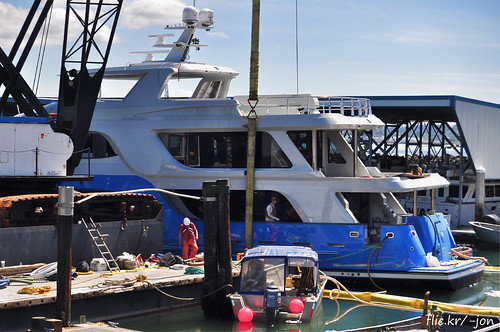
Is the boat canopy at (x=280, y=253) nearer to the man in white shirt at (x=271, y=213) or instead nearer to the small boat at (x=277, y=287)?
the small boat at (x=277, y=287)

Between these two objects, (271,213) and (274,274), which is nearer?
(274,274)

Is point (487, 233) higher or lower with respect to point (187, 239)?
lower

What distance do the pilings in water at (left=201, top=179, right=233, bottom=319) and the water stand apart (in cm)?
37

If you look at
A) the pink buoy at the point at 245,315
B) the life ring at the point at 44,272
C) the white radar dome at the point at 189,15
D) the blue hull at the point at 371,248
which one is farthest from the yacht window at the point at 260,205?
the life ring at the point at 44,272

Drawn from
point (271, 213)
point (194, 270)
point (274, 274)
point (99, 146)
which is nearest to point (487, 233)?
point (271, 213)

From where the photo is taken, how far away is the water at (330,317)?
656 inches

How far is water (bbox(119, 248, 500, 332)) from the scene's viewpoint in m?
16.7

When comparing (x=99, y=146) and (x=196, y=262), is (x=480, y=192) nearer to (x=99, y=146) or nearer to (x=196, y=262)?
(x=99, y=146)

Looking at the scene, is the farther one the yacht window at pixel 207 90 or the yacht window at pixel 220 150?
the yacht window at pixel 207 90

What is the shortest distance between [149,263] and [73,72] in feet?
21.7

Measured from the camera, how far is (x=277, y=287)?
16.3 meters

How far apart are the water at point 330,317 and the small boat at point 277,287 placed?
29cm

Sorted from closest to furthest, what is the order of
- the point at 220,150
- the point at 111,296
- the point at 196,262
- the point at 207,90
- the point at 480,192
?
1. the point at 111,296
2. the point at 196,262
3. the point at 220,150
4. the point at 207,90
5. the point at 480,192

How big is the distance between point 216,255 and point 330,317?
3.24 metres
